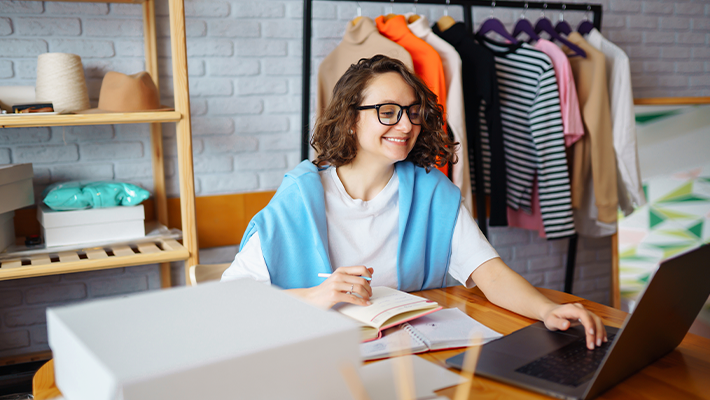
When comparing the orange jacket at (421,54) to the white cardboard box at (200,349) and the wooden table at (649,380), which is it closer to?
the wooden table at (649,380)

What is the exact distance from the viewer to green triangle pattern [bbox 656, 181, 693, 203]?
274cm

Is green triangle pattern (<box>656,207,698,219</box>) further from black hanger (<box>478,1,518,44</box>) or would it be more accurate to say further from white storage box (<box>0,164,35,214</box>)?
white storage box (<box>0,164,35,214</box>)

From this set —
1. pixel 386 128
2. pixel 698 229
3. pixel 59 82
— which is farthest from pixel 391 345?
pixel 698 229

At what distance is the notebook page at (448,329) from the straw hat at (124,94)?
1210 millimetres

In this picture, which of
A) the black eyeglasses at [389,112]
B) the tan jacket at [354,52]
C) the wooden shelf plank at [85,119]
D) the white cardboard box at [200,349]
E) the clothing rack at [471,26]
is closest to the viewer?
the white cardboard box at [200,349]

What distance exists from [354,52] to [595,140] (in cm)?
115

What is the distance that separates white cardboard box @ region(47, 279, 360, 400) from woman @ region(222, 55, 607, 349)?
2.54ft

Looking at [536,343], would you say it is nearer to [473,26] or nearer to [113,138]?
[113,138]

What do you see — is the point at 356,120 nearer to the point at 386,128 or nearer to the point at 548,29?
the point at 386,128

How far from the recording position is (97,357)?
0.41m

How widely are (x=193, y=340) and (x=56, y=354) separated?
15cm

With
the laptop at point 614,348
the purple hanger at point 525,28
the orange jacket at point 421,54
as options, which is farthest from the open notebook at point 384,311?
the purple hanger at point 525,28

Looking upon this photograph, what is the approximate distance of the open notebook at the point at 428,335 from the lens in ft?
3.04

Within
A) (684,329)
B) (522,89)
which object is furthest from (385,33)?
(684,329)
